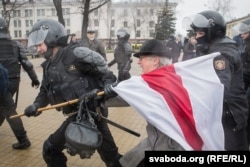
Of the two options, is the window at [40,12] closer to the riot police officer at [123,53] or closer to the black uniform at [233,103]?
the riot police officer at [123,53]

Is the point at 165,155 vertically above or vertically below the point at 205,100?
below

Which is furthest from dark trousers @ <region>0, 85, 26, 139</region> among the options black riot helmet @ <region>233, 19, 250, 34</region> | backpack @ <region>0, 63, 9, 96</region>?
black riot helmet @ <region>233, 19, 250, 34</region>

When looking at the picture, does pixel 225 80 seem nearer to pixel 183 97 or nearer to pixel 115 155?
pixel 183 97

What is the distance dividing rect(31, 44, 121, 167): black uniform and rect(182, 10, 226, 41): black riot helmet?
3.16 feet

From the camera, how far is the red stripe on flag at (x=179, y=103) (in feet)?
7.03

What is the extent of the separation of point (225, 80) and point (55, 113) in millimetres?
4906

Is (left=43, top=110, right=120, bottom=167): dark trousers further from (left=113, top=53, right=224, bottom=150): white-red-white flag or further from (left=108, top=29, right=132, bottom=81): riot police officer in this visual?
(left=108, top=29, right=132, bottom=81): riot police officer

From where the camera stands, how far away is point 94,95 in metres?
2.63

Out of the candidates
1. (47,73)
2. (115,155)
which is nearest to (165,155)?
(115,155)

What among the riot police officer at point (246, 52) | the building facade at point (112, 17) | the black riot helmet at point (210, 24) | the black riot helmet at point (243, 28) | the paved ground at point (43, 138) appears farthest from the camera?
the building facade at point (112, 17)

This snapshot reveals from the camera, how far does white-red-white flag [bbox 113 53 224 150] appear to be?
2143mm

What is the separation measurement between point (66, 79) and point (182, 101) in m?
1.36

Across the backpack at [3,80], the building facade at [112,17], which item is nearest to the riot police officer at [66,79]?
the backpack at [3,80]

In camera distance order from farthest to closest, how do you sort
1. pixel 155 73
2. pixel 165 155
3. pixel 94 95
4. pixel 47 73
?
pixel 47 73 → pixel 94 95 → pixel 155 73 → pixel 165 155
